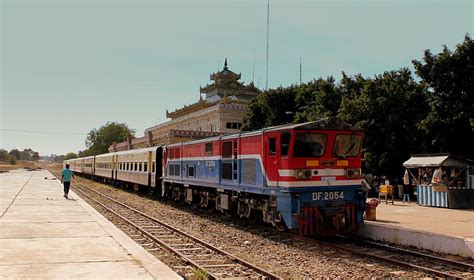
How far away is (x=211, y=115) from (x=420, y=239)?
56.7 m

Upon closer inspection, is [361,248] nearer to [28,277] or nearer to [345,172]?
[345,172]

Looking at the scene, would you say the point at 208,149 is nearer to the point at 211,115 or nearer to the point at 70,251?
the point at 70,251

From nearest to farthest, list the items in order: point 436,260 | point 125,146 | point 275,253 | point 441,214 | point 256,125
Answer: point 436,260 < point 275,253 < point 441,214 < point 256,125 < point 125,146

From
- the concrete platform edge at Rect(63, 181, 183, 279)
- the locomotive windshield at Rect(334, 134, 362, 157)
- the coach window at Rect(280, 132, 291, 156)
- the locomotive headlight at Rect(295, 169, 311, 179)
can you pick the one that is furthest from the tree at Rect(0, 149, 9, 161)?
the locomotive headlight at Rect(295, 169, 311, 179)

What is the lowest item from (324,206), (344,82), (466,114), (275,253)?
A: (275,253)

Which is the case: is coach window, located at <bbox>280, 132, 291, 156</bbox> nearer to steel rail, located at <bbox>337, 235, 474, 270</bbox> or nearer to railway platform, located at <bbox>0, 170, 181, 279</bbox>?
steel rail, located at <bbox>337, 235, 474, 270</bbox>

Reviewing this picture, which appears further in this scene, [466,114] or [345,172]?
[466,114]

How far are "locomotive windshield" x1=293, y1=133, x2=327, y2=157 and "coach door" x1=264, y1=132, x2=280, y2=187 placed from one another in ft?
1.85

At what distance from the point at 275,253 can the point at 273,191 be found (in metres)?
2.05

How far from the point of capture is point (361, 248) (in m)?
11.4

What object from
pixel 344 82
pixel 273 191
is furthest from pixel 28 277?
pixel 344 82

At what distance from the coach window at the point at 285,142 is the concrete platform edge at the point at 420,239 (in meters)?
3.27

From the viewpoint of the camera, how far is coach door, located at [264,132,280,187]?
40.5ft

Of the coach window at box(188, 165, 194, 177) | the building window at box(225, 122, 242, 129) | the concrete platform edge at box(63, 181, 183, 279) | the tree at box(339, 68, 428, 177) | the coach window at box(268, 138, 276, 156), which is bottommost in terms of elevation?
the concrete platform edge at box(63, 181, 183, 279)
